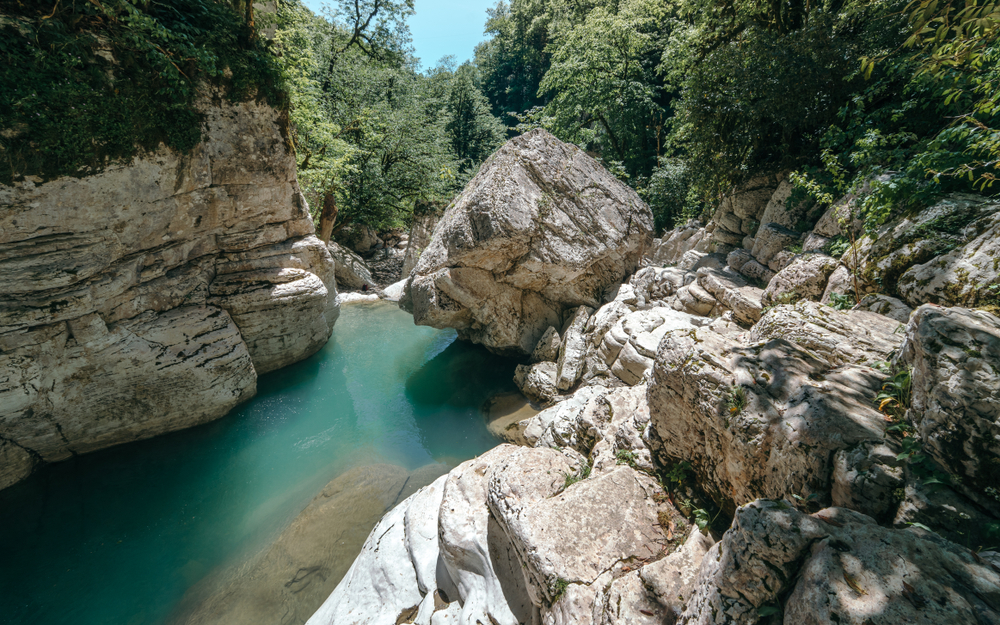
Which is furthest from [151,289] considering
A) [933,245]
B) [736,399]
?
[933,245]

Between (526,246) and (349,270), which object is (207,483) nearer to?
(526,246)

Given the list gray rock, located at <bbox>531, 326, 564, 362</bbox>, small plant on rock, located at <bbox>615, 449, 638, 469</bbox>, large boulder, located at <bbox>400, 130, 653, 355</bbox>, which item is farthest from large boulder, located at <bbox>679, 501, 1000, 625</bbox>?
gray rock, located at <bbox>531, 326, 564, 362</bbox>

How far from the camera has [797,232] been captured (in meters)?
7.65

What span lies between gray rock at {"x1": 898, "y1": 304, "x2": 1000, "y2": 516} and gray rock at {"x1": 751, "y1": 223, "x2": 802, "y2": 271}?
587 centimetres

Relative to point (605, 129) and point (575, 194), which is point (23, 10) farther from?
point (605, 129)

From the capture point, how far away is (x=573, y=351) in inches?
380

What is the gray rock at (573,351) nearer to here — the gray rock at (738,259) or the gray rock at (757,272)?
the gray rock at (738,259)

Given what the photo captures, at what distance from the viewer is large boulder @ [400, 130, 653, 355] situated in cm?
956

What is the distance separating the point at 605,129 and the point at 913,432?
65.1ft

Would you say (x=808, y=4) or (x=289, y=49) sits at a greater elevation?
(x=808, y=4)

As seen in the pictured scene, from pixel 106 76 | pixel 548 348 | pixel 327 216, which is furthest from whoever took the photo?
pixel 327 216

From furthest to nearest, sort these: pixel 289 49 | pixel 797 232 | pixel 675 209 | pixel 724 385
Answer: pixel 675 209 < pixel 289 49 < pixel 797 232 < pixel 724 385

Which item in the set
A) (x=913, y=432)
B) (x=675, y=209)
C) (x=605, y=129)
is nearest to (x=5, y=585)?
(x=913, y=432)

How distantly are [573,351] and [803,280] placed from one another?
16.2 feet
